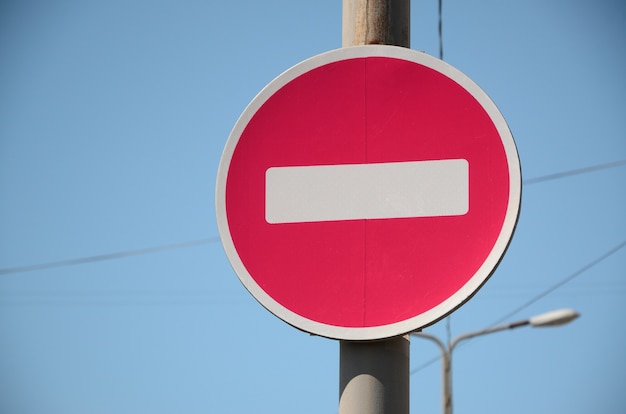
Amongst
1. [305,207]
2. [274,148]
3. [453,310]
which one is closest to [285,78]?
[274,148]

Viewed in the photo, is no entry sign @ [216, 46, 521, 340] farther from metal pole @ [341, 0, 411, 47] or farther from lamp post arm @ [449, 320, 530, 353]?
lamp post arm @ [449, 320, 530, 353]

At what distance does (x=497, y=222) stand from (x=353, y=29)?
18.2 inches

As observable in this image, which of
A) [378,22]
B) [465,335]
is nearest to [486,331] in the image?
[465,335]

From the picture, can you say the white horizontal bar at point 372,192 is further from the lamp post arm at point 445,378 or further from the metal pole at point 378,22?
the lamp post arm at point 445,378

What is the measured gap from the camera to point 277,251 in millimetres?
1894

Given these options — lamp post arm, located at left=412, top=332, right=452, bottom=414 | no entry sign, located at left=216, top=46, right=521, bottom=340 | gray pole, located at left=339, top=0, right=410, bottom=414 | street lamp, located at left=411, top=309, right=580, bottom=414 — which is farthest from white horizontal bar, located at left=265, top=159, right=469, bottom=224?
lamp post arm, located at left=412, top=332, right=452, bottom=414

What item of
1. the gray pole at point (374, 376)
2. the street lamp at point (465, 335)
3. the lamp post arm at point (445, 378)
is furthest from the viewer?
the lamp post arm at point (445, 378)

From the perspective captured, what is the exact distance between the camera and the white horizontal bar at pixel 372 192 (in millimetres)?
1835

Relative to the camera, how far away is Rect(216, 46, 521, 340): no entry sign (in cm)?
182

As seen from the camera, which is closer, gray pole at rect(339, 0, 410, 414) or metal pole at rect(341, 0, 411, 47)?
gray pole at rect(339, 0, 410, 414)

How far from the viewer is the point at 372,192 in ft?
6.08

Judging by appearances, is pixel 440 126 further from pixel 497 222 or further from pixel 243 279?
pixel 243 279

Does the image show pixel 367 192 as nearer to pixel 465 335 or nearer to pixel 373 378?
pixel 373 378

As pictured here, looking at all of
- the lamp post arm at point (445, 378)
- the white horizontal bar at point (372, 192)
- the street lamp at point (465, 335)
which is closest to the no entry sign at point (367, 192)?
the white horizontal bar at point (372, 192)
